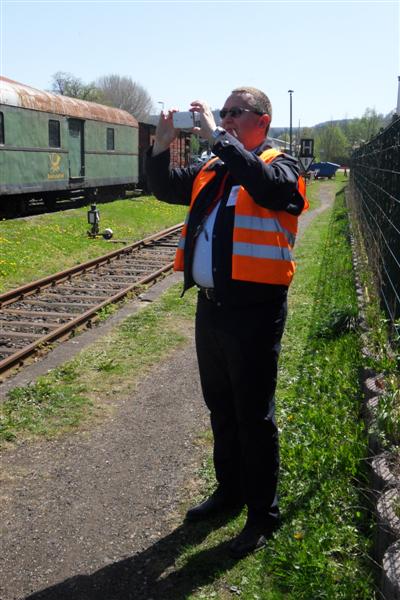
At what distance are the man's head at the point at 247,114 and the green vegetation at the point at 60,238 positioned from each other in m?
7.42

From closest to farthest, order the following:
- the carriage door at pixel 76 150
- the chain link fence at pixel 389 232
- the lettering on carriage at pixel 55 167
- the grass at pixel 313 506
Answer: the grass at pixel 313 506, the chain link fence at pixel 389 232, the lettering on carriage at pixel 55 167, the carriage door at pixel 76 150

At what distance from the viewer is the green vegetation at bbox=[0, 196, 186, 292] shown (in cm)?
1144

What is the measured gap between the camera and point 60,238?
47.9 feet

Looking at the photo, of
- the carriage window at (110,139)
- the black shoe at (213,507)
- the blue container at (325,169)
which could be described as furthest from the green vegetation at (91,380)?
the blue container at (325,169)

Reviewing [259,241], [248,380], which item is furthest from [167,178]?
[248,380]

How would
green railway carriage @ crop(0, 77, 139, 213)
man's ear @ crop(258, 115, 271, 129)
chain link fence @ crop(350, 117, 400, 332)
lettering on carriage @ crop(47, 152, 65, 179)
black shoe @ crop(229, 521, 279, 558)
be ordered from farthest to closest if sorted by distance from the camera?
lettering on carriage @ crop(47, 152, 65, 179), green railway carriage @ crop(0, 77, 139, 213), chain link fence @ crop(350, 117, 400, 332), black shoe @ crop(229, 521, 279, 558), man's ear @ crop(258, 115, 271, 129)

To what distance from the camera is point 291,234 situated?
3.28 m

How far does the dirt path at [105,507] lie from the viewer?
3227 mm

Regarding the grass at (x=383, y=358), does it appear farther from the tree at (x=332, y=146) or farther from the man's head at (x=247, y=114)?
the tree at (x=332, y=146)

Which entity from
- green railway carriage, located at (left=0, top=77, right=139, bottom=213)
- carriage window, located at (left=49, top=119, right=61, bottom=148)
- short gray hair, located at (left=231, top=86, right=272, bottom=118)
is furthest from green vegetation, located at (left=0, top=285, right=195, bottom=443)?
carriage window, located at (left=49, top=119, right=61, bottom=148)

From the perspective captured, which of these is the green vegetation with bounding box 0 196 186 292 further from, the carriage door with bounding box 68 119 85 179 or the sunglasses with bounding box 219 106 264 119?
the sunglasses with bounding box 219 106 264 119

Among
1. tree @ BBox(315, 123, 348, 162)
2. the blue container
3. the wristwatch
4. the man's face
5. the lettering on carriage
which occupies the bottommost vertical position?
the wristwatch

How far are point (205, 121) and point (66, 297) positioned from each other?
6.79 m

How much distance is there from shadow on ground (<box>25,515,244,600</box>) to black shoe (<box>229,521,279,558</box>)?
59mm
